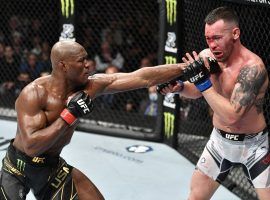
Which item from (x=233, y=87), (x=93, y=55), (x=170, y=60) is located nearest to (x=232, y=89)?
(x=233, y=87)

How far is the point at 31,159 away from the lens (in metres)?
3.25

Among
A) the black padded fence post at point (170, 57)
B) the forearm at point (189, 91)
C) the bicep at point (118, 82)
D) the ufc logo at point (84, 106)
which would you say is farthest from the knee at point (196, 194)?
the black padded fence post at point (170, 57)

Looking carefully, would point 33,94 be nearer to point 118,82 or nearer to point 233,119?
point 118,82

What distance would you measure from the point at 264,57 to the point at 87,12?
2667mm

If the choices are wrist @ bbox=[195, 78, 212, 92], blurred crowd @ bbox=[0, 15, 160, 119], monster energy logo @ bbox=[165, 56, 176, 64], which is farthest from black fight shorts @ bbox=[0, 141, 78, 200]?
blurred crowd @ bbox=[0, 15, 160, 119]

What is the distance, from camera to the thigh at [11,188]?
→ 321 cm

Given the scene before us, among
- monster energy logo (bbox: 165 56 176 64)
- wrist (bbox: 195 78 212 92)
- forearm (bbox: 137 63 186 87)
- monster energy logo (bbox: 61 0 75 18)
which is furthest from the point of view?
monster energy logo (bbox: 61 0 75 18)

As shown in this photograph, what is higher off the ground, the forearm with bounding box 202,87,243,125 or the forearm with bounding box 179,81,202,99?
the forearm with bounding box 202,87,243,125

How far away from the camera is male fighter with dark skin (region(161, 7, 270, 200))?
10.6 ft

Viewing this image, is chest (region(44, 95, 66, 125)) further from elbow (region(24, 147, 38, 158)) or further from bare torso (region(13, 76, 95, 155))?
elbow (region(24, 147, 38, 158))

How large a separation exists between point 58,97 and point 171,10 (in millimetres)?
2211

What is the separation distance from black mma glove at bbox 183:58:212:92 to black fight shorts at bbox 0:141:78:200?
897 mm

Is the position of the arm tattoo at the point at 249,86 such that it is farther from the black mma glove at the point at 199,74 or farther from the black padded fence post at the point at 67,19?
the black padded fence post at the point at 67,19

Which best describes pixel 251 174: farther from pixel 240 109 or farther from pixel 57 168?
pixel 57 168
